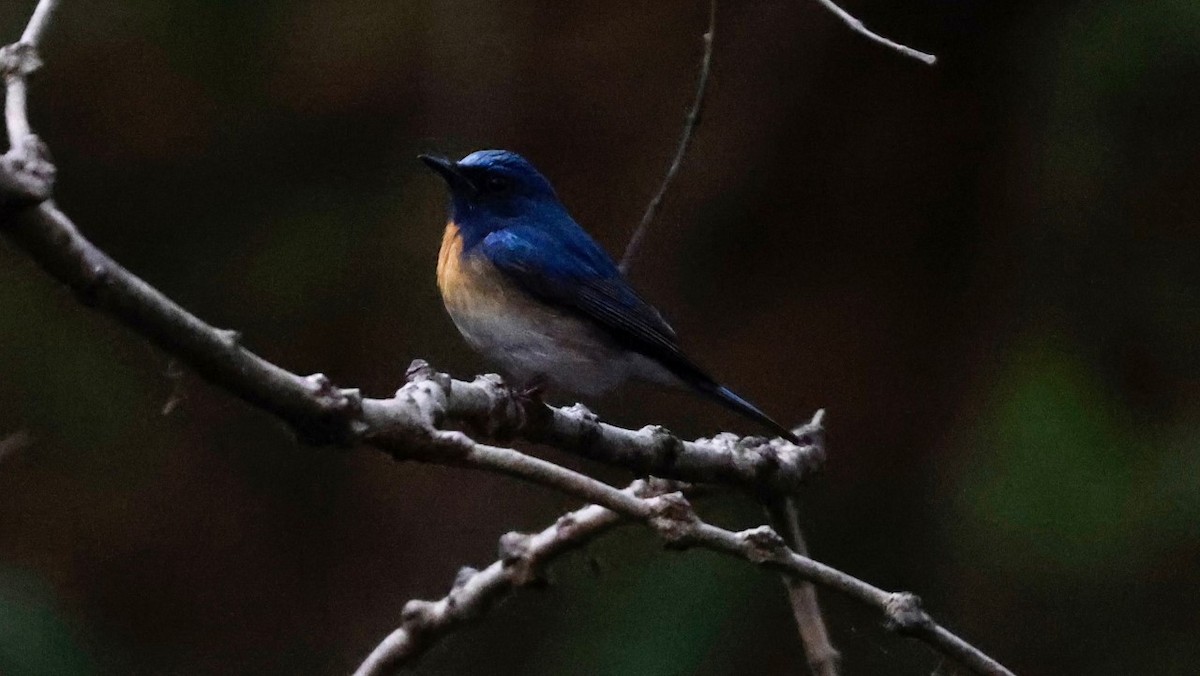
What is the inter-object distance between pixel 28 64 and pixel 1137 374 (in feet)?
11.4

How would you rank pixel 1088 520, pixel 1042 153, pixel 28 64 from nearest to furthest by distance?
pixel 28 64, pixel 1088 520, pixel 1042 153

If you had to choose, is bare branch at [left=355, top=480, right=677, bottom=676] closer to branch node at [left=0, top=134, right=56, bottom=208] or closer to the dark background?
branch node at [left=0, top=134, right=56, bottom=208]

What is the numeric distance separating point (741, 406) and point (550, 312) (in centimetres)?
48

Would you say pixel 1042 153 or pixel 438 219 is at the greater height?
pixel 1042 153

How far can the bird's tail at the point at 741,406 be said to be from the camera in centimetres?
274

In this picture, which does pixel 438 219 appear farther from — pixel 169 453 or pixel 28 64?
pixel 28 64

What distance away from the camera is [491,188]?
10.8 ft

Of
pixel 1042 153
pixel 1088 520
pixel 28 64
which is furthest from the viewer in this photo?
pixel 1042 153

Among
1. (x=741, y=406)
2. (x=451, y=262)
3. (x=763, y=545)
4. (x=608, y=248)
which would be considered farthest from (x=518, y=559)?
(x=608, y=248)

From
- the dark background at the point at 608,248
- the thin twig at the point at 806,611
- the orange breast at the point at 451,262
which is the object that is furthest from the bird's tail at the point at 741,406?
the dark background at the point at 608,248

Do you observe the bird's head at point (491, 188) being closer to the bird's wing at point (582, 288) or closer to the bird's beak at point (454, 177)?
the bird's beak at point (454, 177)

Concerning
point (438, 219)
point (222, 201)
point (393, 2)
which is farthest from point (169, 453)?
point (393, 2)

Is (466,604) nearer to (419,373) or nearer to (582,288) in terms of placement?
(419,373)

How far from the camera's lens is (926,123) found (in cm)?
476
